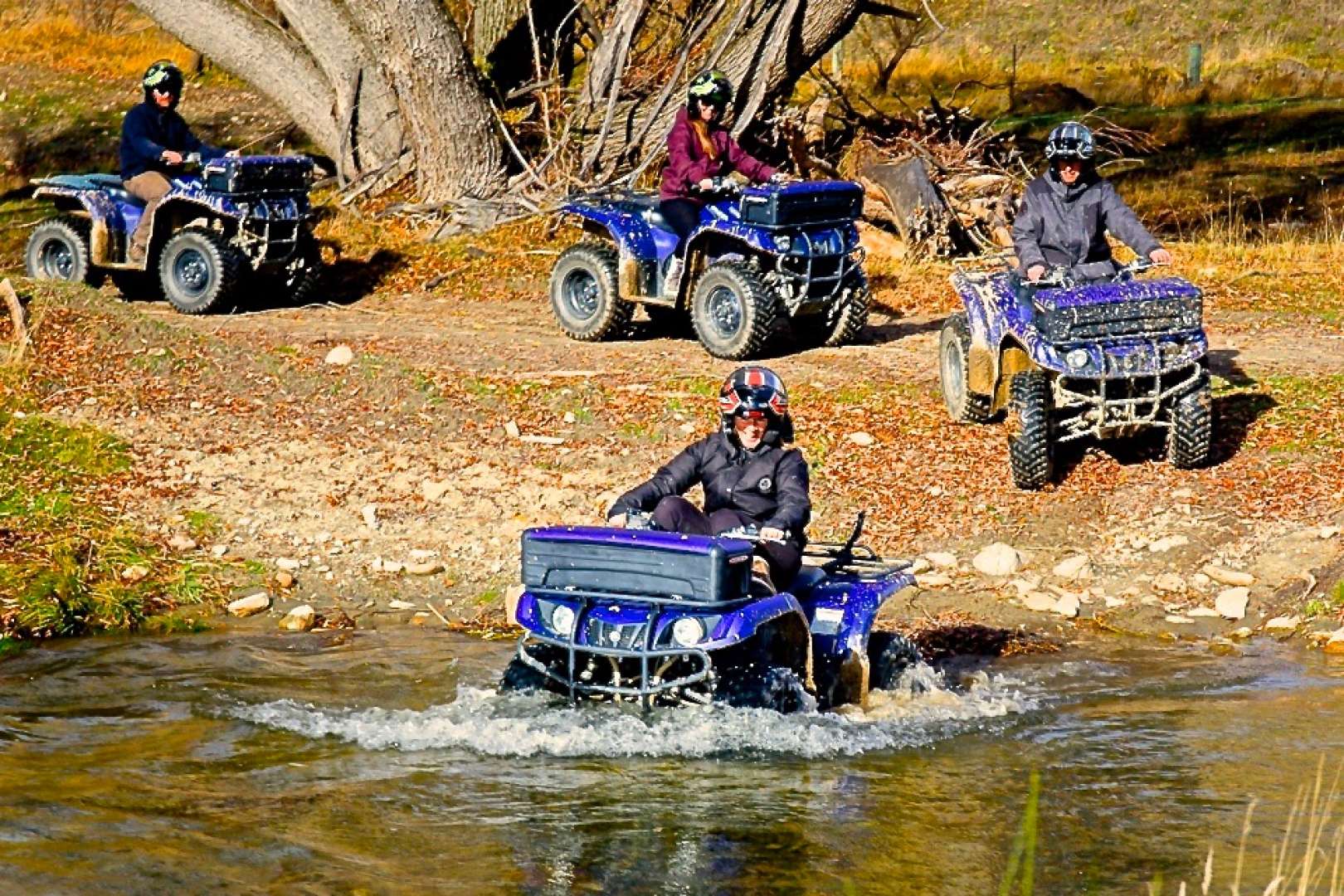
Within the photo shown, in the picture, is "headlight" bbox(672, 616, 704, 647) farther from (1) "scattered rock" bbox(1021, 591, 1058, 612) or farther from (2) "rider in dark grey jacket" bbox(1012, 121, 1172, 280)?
(2) "rider in dark grey jacket" bbox(1012, 121, 1172, 280)

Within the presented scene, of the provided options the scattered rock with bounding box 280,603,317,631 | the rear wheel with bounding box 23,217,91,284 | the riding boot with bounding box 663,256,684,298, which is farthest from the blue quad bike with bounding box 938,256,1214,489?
the rear wheel with bounding box 23,217,91,284

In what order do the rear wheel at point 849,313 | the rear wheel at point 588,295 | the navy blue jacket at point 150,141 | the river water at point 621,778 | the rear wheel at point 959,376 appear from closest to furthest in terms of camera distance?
1. the river water at point 621,778
2. the rear wheel at point 959,376
3. the rear wheel at point 849,313
4. the rear wheel at point 588,295
5. the navy blue jacket at point 150,141

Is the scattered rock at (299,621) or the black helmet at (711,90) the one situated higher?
the black helmet at (711,90)

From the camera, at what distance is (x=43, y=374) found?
1420 cm

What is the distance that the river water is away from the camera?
7.02m

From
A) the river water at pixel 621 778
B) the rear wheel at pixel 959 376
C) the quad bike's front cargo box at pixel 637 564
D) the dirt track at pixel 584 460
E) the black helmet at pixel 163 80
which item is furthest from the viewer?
the black helmet at pixel 163 80

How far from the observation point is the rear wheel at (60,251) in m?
17.1

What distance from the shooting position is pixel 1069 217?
40.6 feet

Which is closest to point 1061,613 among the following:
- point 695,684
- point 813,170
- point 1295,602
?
point 1295,602

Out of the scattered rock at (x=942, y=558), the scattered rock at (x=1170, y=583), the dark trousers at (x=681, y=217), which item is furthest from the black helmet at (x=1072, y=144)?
the dark trousers at (x=681, y=217)

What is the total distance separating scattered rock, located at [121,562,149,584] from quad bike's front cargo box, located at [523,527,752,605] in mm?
3547

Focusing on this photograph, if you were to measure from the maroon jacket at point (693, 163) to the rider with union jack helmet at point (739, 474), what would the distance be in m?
5.76

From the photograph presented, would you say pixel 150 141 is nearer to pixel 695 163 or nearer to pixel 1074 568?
pixel 695 163

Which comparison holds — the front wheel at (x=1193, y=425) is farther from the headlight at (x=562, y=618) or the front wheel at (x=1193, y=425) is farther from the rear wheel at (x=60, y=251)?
the rear wheel at (x=60, y=251)
